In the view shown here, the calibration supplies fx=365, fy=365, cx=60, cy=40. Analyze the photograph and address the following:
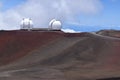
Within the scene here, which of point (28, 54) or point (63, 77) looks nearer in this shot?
point (63, 77)

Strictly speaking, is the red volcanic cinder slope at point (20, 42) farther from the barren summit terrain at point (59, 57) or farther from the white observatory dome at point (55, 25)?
the white observatory dome at point (55, 25)

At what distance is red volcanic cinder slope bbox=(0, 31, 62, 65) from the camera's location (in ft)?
49.0

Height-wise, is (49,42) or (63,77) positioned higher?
(49,42)

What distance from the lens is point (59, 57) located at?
42.7ft

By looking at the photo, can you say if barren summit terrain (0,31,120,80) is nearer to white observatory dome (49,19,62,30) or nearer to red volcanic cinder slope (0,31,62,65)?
red volcanic cinder slope (0,31,62,65)

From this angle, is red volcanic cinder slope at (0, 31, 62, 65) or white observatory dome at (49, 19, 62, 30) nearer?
red volcanic cinder slope at (0, 31, 62, 65)

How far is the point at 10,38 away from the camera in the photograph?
1617 centimetres

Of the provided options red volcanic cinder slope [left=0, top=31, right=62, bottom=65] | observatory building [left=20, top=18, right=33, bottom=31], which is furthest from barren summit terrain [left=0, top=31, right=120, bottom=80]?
observatory building [left=20, top=18, right=33, bottom=31]

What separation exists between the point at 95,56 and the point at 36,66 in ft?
7.17

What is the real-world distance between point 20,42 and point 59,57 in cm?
318

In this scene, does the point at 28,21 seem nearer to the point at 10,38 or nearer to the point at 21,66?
the point at 10,38

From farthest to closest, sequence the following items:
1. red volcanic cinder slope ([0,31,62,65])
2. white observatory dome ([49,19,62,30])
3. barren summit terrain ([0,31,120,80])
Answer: white observatory dome ([49,19,62,30]), red volcanic cinder slope ([0,31,62,65]), barren summit terrain ([0,31,120,80])

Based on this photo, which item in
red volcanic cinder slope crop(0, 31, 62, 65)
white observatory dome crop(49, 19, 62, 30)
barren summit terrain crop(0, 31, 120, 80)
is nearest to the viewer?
barren summit terrain crop(0, 31, 120, 80)

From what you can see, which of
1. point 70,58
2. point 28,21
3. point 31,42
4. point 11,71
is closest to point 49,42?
point 31,42
